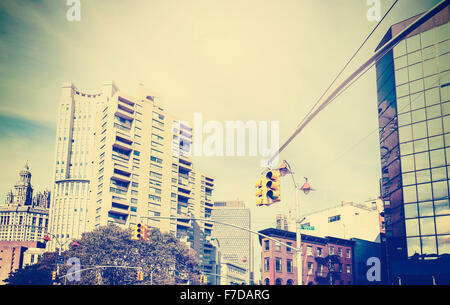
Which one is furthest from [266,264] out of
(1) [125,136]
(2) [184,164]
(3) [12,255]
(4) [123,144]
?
(3) [12,255]

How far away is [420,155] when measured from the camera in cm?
5331

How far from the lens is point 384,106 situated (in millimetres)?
62312

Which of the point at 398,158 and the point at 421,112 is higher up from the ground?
the point at 421,112

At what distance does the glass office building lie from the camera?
50.5 metres

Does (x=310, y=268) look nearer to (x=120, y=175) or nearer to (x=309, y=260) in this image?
(x=309, y=260)

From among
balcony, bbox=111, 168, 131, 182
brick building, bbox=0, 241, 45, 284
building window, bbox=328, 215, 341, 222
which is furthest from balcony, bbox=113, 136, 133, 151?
brick building, bbox=0, 241, 45, 284

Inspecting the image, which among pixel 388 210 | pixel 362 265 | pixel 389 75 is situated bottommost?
pixel 362 265

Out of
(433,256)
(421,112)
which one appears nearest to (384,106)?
(421,112)

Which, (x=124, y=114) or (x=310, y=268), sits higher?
(x=124, y=114)

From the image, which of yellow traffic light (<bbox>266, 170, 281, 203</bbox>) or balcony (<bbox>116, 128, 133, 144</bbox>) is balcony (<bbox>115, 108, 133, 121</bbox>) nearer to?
balcony (<bbox>116, 128, 133, 144</bbox>)

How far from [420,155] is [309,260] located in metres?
35.3
